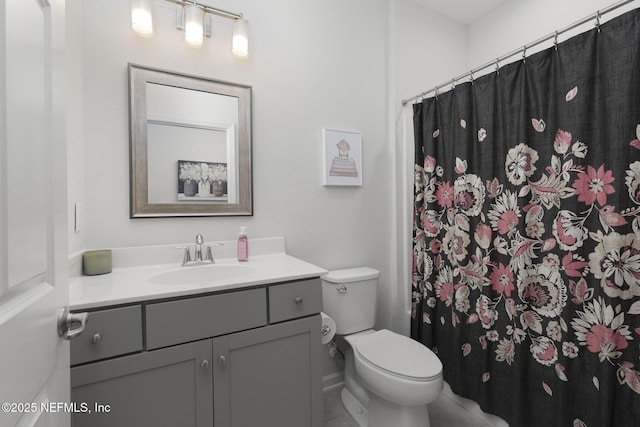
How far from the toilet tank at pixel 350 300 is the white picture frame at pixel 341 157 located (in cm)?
62

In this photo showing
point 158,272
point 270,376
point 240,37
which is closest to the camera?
point 270,376

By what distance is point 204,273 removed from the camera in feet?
4.62

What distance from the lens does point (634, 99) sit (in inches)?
40.6

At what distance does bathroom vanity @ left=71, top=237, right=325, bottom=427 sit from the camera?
0.92 m

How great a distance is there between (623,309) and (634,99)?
769 millimetres

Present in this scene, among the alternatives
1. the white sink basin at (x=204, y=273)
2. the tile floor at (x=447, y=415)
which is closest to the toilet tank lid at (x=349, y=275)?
the white sink basin at (x=204, y=273)

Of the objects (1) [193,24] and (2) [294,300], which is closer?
(2) [294,300]

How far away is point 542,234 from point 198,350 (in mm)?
1522

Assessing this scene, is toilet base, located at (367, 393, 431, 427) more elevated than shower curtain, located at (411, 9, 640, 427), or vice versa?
shower curtain, located at (411, 9, 640, 427)

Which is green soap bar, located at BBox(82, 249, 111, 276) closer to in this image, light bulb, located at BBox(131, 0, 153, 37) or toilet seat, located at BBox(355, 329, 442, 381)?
light bulb, located at BBox(131, 0, 153, 37)

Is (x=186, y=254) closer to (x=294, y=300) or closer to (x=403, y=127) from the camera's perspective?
(x=294, y=300)

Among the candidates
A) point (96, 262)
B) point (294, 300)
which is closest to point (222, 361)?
point (294, 300)

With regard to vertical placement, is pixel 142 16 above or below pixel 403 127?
above

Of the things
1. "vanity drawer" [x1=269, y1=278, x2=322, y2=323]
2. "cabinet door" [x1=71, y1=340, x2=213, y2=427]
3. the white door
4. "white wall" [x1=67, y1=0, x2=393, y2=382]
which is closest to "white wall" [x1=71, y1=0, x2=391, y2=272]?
"white wall" [x1=67, y1=0, x2=393, y2=382]
